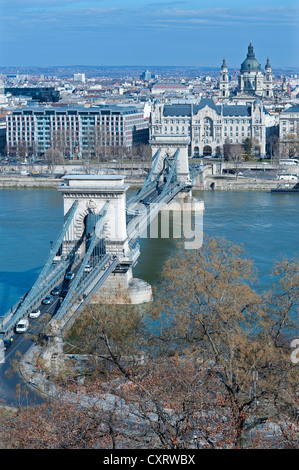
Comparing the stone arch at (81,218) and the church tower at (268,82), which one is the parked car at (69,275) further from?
the church tower at (268,82)

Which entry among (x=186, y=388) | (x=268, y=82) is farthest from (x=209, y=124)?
(x=186, y=388)

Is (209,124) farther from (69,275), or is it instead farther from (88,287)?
(88,287)

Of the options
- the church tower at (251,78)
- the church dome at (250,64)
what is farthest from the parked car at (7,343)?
the church dome at (250,64)

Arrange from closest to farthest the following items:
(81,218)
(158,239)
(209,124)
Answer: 1. (81,218)
2. (158,239)
3. (209,124)

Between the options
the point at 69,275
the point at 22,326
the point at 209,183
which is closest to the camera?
the point at 22,326

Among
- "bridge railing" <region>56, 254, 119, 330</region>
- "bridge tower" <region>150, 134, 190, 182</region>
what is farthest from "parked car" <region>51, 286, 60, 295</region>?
"bridge tower" <region>150, 134, 190, 182</region>

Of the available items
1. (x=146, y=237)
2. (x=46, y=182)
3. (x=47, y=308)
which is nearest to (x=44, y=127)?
(x=46, y=182)
